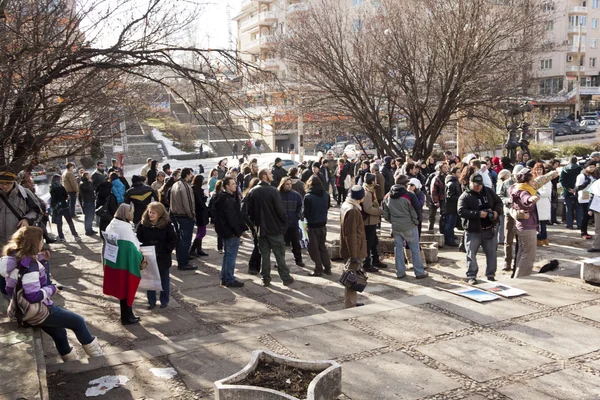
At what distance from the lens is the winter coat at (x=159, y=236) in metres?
7.13

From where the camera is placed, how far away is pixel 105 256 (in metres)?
6.70

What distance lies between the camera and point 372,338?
5.83 m

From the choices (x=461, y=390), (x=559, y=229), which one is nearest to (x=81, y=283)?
(x=461, y=390)

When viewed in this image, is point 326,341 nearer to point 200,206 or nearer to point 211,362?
point 211,362

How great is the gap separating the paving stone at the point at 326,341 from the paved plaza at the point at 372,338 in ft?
0.04

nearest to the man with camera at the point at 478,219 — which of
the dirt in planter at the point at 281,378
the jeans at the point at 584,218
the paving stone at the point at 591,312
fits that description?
the paving stone at the point at 591,312

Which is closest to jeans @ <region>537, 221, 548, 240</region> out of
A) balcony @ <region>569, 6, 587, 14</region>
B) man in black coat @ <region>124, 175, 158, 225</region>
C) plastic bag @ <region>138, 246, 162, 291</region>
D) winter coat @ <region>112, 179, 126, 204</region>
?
man in black coat @ <region>124, 175, 158, 225</region>

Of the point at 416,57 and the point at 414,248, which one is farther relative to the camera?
the point at 416,57

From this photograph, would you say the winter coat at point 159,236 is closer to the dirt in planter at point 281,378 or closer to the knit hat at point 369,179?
the dirt in planter at point 281,378

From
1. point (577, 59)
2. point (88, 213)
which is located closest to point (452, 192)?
point (88, 213)

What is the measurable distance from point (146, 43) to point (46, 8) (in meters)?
1.23

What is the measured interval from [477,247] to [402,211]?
1.28 meters

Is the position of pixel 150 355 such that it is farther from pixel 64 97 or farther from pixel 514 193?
pixel 514 193

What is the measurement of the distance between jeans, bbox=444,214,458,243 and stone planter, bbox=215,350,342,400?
7.18m
